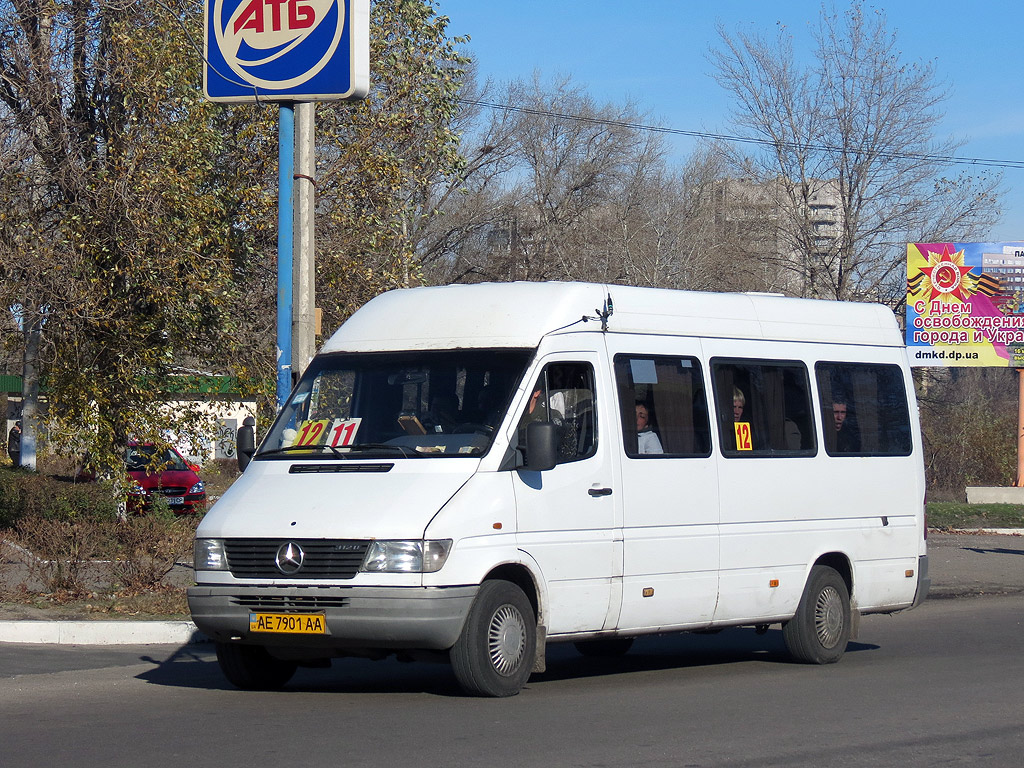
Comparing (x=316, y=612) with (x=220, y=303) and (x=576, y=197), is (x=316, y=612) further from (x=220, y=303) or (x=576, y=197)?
(x=576, y=197)

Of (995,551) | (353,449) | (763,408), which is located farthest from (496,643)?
(995,551)

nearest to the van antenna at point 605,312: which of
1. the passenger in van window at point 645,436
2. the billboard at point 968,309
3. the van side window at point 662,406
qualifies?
the van side window at point 662,406

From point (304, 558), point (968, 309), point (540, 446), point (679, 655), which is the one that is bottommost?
point (679, 655)

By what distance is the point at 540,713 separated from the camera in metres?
8.23

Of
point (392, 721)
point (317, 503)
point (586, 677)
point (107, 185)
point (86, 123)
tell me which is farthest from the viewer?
point (86, 123)

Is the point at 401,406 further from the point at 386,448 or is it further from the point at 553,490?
the point at 553,490

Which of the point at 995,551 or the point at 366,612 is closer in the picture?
the point at 366,612

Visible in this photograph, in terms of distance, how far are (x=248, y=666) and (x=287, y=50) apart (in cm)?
704

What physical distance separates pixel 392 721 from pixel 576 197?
127ft

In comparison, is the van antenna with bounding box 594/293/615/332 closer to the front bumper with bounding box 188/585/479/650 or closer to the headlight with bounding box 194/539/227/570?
the front bumper with bounding box 188/585/479/650

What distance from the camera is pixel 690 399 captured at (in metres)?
10.3

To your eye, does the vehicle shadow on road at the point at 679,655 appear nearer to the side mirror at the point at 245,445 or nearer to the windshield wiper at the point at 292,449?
the windshield wiper at the point at 292,449

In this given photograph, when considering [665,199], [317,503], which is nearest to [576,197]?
[665,199]

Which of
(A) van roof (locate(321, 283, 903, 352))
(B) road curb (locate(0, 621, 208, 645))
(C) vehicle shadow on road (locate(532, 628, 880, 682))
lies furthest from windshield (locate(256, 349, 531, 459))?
(B) road curb (locate(0, 621, 208, 645))
